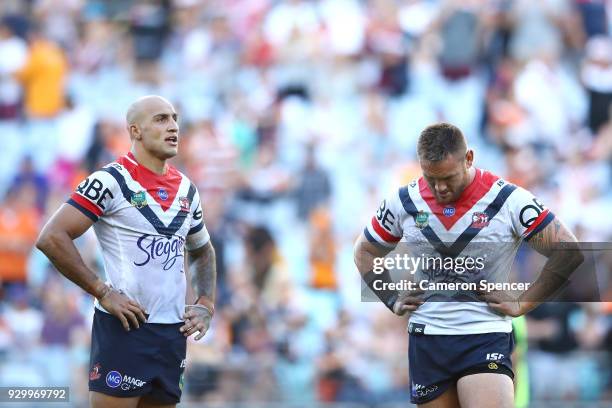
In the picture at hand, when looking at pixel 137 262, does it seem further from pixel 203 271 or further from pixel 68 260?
pixel 203 271

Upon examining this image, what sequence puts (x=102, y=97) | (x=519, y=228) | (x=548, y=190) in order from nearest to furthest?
(x=519, y=228) < (x=548, y=190) < (x=102, y=97)

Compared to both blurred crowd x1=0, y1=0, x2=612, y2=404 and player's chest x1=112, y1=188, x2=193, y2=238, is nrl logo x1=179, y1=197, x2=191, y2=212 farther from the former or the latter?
blurred crowd x1=0, y1=0, x2=612, y2=404

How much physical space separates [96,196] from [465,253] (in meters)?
2.45

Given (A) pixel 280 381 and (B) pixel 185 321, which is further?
(A) pixel 280 381

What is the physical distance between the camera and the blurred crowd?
14461mm

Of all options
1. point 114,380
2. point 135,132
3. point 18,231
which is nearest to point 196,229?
point 135,132

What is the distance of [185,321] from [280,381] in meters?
6.08

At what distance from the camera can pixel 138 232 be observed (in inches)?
320

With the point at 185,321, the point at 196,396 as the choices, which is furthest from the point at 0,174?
the point at 185,321

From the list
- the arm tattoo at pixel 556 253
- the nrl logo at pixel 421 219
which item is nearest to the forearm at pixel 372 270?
the nrl logo at pixel 421 219

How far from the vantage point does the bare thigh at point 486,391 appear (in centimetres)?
789

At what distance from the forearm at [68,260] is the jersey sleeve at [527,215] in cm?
272

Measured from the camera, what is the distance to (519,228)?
26.8 ft

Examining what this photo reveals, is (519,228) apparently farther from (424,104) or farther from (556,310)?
(424,104)
